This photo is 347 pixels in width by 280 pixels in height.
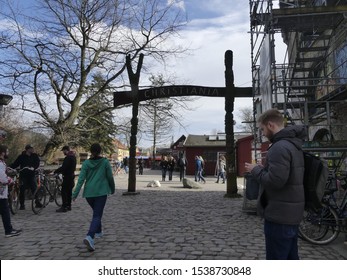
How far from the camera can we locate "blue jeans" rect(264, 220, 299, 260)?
3.14 m

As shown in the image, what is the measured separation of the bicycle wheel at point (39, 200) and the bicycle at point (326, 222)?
6.56 meters

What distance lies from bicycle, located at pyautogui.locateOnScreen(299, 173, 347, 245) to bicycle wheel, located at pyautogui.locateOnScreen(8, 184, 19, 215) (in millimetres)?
7016

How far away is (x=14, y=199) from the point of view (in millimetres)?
9734

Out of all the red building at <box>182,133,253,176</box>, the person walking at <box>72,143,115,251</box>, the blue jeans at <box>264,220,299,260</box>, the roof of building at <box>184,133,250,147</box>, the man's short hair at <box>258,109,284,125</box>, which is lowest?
the blue jeans at <box>264,220,299,260</box>

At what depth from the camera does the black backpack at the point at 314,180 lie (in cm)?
320

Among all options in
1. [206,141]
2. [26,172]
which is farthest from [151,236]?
[206,141]

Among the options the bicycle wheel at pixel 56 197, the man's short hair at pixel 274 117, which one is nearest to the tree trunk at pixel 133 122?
the bicycle wheel at pixel 56 197

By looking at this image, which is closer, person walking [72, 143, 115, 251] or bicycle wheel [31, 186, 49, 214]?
person walking [72, 143, 115, 251]

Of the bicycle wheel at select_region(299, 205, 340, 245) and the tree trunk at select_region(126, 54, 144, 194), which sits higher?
the tree trunk at select_region(126, 54, 144, 194)

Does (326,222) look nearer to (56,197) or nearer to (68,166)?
(68,166)

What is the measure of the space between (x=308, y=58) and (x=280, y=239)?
906cm

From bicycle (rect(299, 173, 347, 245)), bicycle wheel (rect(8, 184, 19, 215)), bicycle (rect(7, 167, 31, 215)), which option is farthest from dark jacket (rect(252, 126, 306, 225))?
bicycle wheel (rect(8, 184, 19, 215))

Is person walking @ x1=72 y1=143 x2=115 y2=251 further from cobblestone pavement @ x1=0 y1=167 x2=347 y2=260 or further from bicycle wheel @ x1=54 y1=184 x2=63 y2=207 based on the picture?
bicycle wheel @ x1=54 y1=184 x2=63 y2=207

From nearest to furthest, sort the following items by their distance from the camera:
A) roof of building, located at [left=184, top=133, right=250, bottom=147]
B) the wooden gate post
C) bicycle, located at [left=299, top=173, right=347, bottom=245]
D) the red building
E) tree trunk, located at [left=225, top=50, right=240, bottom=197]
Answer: bicycle, located at [left=299, top=173, right=347, bottom=245], tree trunk, located at [left=225, top=50, right=240, bottom=197], the wooden gate post, the red building, roof of building, located at [left=184, top=133, right=250, bottom=147]
